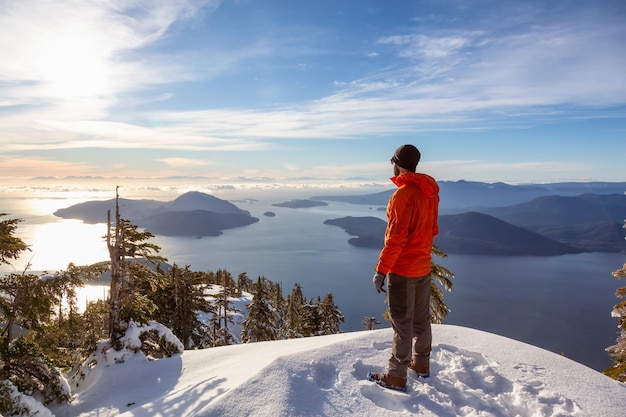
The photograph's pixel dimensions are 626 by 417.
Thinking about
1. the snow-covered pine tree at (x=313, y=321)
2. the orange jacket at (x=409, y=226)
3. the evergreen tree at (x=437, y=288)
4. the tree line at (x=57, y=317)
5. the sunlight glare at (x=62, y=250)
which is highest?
the orange jacket at (x=409, y=226)

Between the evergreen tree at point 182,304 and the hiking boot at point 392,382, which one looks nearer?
the hiking boot at point 392,382

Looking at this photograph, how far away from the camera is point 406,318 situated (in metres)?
4.88

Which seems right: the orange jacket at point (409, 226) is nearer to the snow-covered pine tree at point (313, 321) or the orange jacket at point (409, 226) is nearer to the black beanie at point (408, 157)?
the black beanie at point (408, 157)

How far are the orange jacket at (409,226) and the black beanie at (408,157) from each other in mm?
200

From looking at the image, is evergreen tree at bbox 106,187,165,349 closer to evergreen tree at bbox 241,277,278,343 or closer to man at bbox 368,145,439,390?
man at bbox 368,145,439,390

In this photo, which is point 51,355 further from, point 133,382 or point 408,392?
point 408,392

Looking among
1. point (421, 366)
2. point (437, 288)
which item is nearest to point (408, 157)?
point (421, 366)

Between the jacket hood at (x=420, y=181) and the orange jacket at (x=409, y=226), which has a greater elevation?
the jacket hood at (x=420, y=181)

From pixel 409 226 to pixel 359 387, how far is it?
2385 mm

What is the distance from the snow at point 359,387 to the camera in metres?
4.09

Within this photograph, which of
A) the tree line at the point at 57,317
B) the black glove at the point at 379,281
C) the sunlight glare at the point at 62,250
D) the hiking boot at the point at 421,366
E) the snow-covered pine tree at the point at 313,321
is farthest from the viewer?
the sunlight glare at the point at 62,250

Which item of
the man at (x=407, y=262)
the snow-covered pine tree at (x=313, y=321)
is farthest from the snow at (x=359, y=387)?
the snow-covered pine tree at (x=313, y=321)

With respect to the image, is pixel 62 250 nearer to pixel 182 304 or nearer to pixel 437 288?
pixel 182 304

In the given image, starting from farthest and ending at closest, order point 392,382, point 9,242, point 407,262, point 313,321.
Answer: point 313,321 → point 9,242 → point 407,262 → point 392,382
